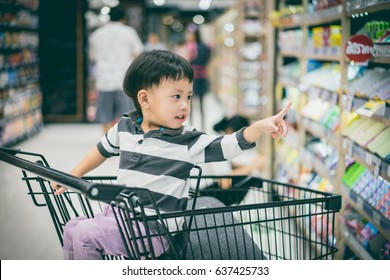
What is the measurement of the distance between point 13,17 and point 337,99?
487cm

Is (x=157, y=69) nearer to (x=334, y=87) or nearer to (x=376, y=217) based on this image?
(x=376, y=217)

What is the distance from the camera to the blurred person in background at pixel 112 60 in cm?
587

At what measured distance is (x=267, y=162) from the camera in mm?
4867

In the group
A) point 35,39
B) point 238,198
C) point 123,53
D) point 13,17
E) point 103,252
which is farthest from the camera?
point 35,39

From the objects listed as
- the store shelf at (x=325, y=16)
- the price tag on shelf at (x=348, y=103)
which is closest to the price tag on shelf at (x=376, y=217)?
the price tag on shelf at (x=348, y=103)

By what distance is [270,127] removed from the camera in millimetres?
1644

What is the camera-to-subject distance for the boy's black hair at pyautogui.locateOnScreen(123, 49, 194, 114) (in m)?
1.75

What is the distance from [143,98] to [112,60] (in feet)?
14.0

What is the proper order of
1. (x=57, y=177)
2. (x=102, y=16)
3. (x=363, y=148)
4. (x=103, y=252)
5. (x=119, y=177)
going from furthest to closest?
1. (x=102, y=16)
2. (x=363, y=148)
3. (x=119, y=177)
4. (x=103, y=252)
5. (x=57, y=177)

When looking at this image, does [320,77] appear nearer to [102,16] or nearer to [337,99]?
[337,99]

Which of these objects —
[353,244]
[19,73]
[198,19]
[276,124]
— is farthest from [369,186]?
[198,19]

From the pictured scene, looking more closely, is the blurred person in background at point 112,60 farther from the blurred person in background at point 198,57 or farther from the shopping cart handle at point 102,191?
the shopping cart handle at point 102,191
